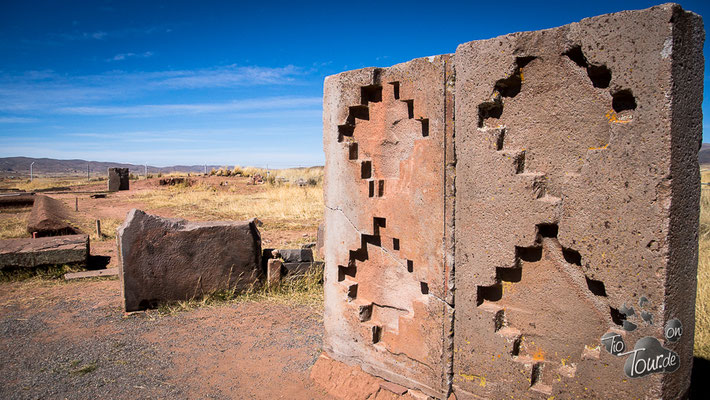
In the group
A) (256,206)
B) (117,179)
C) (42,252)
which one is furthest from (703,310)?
(117,179)

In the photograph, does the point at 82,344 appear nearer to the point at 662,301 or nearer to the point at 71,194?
A: the point at 662,301

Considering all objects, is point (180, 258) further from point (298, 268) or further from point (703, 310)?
point (703, 310)

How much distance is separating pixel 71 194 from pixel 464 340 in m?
23.8

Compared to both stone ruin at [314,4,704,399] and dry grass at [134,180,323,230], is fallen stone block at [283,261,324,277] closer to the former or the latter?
stone ruin at [314,4,704,399]

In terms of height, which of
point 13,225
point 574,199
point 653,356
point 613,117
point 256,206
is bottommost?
point 13,225

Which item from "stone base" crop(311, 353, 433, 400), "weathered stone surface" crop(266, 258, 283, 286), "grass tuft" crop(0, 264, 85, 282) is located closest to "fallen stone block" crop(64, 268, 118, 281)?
"grass tuft" crop(0, 264, 85, 282)

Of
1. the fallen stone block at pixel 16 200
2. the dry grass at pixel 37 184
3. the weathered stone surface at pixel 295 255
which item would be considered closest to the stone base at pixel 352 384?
the weathered stone surface at pixel 295 255

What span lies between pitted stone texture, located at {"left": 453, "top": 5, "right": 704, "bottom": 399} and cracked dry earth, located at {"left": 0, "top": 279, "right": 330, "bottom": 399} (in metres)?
1.87

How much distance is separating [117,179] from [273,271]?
69.7 feet

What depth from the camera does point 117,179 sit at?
24.3 meters

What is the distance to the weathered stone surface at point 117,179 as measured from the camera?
2403 cm

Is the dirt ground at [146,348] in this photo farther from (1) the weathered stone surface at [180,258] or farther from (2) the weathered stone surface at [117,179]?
(2) the weathered stone surface at [117,179]

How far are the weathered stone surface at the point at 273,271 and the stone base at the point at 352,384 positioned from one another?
250 centimetres

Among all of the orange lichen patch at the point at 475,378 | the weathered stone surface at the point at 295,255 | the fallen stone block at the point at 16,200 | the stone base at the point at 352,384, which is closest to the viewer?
the orange lichen patch at the point at 475,378
